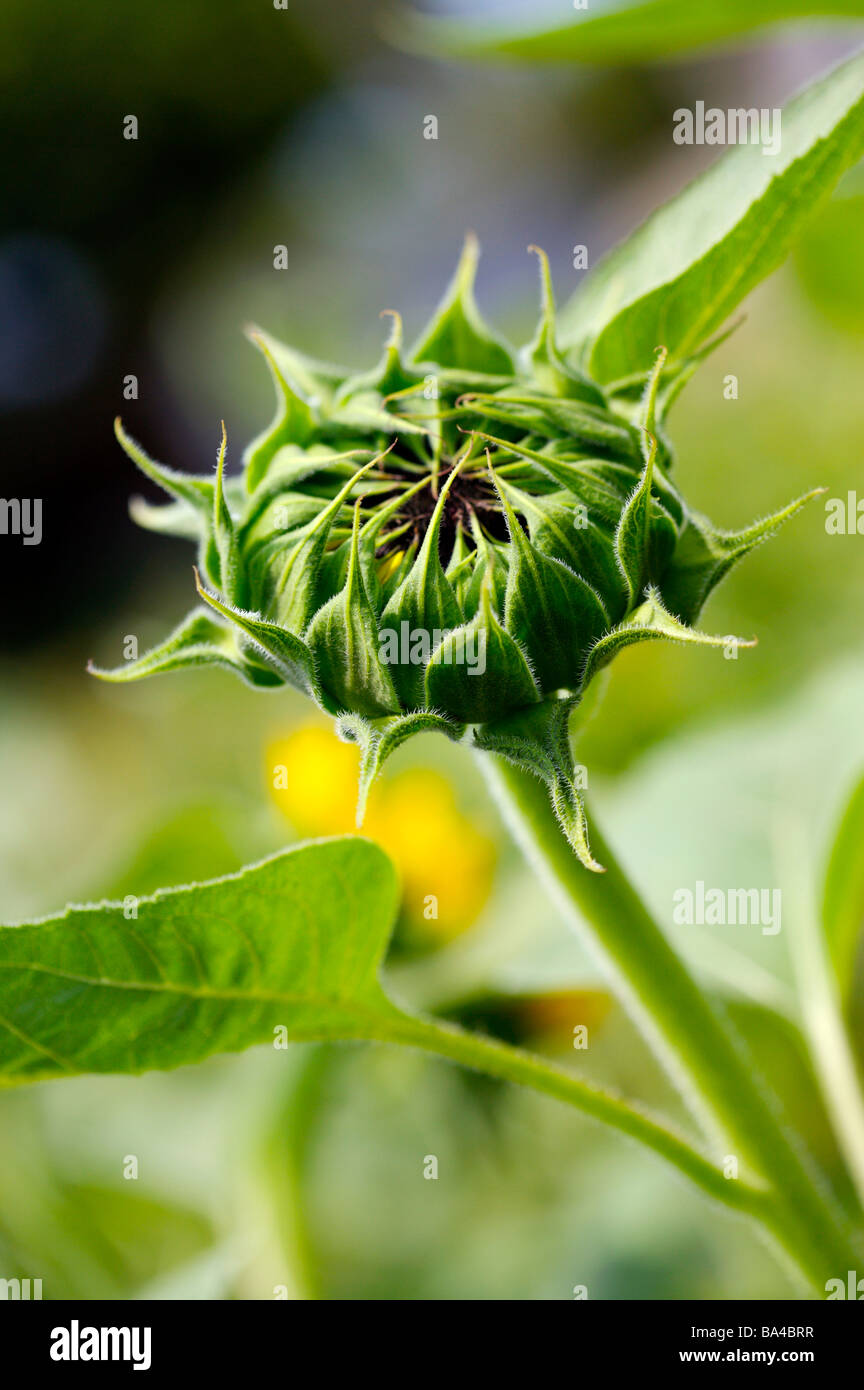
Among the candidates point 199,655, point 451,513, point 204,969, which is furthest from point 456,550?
point 204,969

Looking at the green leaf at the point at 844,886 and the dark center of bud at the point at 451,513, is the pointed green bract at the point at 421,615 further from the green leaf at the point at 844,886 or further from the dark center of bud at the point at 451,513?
Answer: the green leaf at the point at 844,886

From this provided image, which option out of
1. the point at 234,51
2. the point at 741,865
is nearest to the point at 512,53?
the point at 741,865

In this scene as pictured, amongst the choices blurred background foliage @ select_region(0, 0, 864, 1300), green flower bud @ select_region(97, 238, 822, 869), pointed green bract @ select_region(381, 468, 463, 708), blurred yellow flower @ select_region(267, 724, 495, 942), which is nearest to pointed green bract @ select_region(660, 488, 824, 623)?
green flower bud @ select_region(97, 238, 822, 869)

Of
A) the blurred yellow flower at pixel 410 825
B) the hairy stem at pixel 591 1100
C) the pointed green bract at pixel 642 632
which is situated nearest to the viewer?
the pointed green bract at pixel 642 632

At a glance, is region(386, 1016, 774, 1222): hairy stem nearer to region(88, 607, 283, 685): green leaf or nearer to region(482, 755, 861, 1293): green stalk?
region(482, 755, 861, 1293): green stalk

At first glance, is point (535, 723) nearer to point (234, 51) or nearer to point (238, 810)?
point (238, 810)

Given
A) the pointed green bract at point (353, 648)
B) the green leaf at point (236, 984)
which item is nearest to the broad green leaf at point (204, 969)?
the green leaf at point (236, 984)
